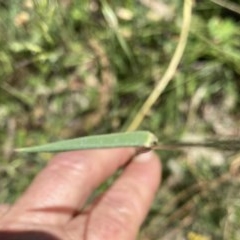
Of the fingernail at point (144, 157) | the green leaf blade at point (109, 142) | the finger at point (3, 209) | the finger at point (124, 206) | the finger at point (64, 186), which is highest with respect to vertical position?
the green leaf blade at point (109, 142)

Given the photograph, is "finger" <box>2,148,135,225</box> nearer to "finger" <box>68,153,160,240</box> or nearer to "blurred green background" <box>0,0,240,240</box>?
A: "finger" <box>68,153,160,240</box>

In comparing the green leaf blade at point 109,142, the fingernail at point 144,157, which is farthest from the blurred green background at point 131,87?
the green leaf blade at point 109,142

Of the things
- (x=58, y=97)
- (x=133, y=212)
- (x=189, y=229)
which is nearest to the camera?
(x=133, y=212)

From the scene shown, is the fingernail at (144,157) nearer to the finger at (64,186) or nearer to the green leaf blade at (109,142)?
the finger at (64,186)

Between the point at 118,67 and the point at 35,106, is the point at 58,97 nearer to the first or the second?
the point at 35,106

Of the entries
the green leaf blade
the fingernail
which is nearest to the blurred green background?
the fingernail

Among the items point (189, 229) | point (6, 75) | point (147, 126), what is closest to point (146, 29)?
point (147, 126)

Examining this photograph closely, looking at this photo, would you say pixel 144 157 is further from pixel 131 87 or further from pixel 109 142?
pixel 109 142
